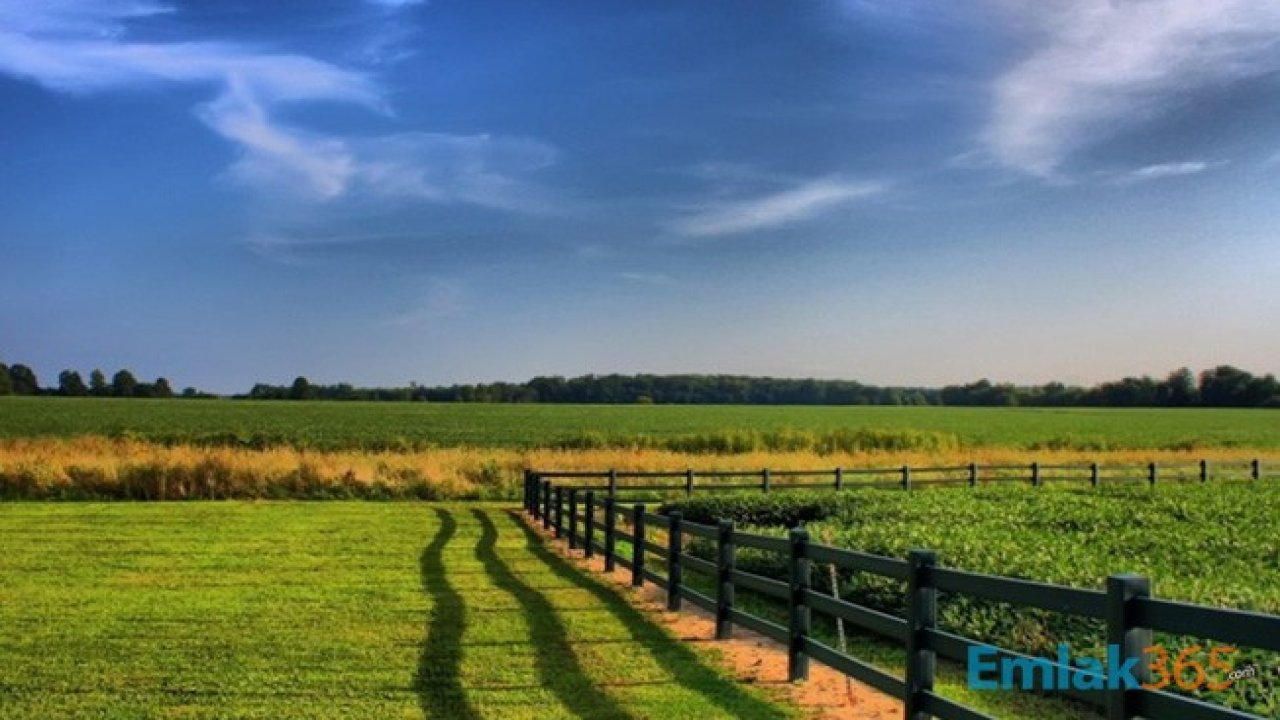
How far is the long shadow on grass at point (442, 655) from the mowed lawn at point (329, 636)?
2 centimetres

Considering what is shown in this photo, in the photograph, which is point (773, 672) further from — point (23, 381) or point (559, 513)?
point (23, 381)

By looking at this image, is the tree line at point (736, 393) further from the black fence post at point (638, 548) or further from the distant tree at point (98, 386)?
the black fence post at point (638, 548)

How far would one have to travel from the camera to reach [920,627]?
21.8 ft

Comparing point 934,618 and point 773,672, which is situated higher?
point 934,618

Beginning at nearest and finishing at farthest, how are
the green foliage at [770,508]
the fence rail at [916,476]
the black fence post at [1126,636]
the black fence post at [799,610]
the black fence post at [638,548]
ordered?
the black fence post at [1126,636] → the black fence post at [799,610] → the black fence post at [638,548] → the green foliage at [770,508] → the fence rail at [916,476]

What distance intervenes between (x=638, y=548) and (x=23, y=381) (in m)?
185

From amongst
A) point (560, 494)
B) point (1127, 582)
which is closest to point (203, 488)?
point (560, 494)

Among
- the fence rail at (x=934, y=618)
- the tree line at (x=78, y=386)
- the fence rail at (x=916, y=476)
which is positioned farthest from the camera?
the tree line at (x=78, y=386)

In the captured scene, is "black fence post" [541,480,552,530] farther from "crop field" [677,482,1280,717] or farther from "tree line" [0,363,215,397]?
"tree line" [0,363,215,397]

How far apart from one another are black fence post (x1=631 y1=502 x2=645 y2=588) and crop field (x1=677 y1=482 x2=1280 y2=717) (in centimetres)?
222

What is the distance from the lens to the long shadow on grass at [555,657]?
794 cm

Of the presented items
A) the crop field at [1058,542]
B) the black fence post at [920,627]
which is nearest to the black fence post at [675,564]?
the crop field at [1058,542]

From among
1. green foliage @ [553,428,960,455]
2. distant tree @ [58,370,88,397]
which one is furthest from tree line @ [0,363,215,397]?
green foliage @ [553,428,960,455]

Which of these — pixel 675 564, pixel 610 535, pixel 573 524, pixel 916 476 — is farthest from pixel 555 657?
pixel 916 476
